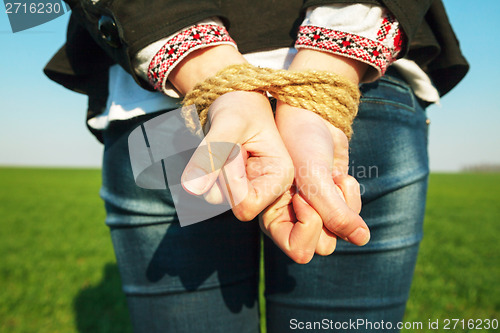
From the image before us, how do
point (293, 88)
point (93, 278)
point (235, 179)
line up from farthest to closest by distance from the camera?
point (93, 278), point (293, 88), point (235, 179)

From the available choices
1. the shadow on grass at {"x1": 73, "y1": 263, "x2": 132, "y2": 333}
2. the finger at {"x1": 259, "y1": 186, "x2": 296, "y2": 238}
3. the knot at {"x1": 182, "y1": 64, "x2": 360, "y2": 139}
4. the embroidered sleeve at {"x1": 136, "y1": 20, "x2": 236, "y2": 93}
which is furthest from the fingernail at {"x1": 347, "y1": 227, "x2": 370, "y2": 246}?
the shadow on grass at {"x1": 73, "y1": 263, "x2": 132, "y2": 333}

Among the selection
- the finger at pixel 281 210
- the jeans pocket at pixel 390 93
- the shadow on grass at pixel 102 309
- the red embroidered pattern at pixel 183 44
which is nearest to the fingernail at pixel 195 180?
the finger at pixel 281 210

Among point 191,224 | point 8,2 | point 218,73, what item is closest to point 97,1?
point 218,73

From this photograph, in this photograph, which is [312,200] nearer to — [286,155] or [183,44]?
[286,155]

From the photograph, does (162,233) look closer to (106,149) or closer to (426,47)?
(106,149)

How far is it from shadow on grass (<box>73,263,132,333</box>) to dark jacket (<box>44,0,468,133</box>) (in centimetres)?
244

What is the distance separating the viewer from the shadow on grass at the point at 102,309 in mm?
2875

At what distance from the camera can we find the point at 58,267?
428 centimetres

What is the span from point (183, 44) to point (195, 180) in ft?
0.95

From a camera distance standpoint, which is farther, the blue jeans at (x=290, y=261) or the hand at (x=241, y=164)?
the blue jeans at (x=290, y=261)

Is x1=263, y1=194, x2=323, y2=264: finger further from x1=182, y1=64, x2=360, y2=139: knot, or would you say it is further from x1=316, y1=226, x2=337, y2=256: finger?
x1=182, y1=64, x2=360, y2=139: knot

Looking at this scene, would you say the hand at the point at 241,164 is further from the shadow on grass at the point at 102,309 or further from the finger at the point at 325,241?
the shadow on grass at the point at 102,309

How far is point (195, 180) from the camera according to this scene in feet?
1.87

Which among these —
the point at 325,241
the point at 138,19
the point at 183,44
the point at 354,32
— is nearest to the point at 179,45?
the point at 183,44
